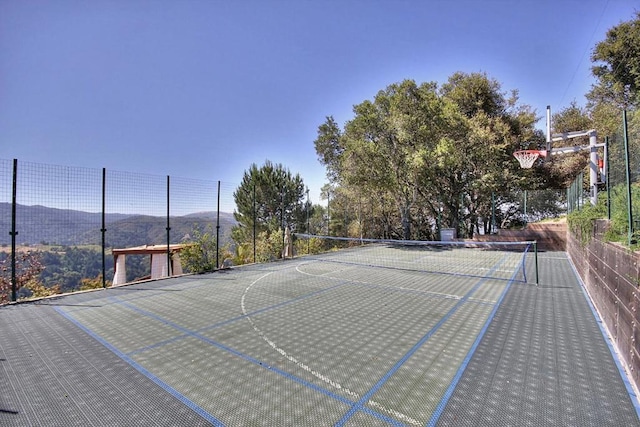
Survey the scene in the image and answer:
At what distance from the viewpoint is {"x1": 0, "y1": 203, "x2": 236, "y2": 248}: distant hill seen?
19.7 feet

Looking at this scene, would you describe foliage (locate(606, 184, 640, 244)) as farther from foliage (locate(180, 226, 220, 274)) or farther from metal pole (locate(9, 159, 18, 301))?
metal pole (locate(9, 159, 18, 301))

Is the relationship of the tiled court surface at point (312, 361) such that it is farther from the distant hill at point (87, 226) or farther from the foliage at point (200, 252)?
the foliage at point (200, 252)

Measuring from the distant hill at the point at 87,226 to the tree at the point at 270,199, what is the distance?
6765 millimetres

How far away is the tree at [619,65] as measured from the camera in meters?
13.9

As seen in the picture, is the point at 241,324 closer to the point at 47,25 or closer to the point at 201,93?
the point at 47,25

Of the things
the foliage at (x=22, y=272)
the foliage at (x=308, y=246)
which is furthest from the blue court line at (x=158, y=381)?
the foliage at (x=308, y=246)

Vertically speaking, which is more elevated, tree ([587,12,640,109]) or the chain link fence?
tree ([587,12,640,109])

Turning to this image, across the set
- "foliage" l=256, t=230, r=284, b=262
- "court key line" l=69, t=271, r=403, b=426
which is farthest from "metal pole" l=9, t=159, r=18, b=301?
"foliage" l=256, t=230, r=284, b=262

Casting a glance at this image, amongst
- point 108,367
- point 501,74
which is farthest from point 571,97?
point 108,367

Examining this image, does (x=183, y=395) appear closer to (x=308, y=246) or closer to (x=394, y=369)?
(x=394, y=369)

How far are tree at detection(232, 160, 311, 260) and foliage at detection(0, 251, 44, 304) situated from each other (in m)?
8.92

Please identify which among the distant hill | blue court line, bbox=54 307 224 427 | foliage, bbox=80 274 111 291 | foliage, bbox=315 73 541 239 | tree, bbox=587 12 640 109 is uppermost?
tree, bbox=587 12 640 109

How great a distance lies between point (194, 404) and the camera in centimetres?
235

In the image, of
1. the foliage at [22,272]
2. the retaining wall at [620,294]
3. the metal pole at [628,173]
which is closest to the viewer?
the retaining wall at [620,294]
